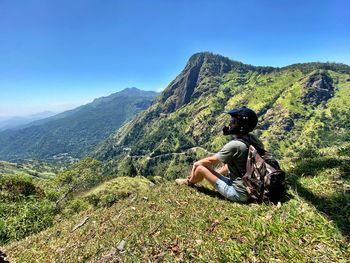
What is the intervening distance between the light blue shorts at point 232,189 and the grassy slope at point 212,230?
9.2 inches

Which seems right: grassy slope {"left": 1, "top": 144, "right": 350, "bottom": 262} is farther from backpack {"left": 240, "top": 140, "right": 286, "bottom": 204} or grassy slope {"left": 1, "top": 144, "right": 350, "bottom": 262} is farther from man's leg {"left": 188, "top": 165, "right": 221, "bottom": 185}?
man's leg {"left": 188, "top": 165, "right": 221, "bottom": 185}

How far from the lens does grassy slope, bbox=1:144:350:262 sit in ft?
Answer: 20.1

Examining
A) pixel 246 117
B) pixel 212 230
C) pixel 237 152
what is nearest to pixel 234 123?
pixel 246 117

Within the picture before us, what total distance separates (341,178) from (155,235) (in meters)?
6.08

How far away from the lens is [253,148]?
8547 millimetres

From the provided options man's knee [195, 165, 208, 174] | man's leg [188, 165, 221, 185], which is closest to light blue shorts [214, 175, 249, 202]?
man's leg [188, 165, 221, 185]

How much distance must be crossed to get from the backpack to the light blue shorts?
22 centimetres

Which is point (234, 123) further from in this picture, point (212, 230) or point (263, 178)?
point (212, 230)

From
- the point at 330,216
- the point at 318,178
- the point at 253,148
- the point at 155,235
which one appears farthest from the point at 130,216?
the point at 318,178

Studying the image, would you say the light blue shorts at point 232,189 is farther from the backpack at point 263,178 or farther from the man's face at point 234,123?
the man's face at point 234,123

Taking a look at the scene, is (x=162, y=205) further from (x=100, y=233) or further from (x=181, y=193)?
(x=100, y=233)

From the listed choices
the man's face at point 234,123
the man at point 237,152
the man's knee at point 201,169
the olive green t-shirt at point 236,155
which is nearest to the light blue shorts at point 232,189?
the man at point 237,152

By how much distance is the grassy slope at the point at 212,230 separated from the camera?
6.14 m

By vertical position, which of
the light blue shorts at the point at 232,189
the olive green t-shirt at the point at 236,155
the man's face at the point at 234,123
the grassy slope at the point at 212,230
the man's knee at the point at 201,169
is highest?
the man's face at the point at 234,123
